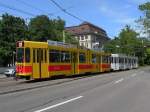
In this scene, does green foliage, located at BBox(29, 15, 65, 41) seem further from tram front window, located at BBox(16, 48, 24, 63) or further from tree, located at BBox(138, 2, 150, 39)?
tram front window, located at BBox(16, 48, 24, 63)

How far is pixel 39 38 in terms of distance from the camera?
87562mm

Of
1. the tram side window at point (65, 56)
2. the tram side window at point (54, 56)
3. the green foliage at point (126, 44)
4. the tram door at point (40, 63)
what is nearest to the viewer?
the tram door at point (40, 63)

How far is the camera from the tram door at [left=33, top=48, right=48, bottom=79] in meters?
32.5

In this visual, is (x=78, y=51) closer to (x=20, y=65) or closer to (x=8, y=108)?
(x=20, y=65)

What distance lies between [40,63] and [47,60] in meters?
1.00

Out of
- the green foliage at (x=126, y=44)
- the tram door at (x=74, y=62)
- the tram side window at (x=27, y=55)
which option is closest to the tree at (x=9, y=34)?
the tram door at (x=74, y=62)

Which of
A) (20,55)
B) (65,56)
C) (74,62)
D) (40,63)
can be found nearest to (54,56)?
(40,63)

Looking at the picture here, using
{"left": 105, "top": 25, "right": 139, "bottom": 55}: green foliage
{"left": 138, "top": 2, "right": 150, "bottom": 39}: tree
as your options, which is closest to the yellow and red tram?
{"left": 138, "top": 2, "right": 150, "bottom": 39}: tree

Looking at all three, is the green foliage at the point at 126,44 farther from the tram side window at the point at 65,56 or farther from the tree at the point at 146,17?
the tram side window at the point at 65,56

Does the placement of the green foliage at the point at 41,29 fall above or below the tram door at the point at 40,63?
above

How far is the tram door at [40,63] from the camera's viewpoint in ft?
107

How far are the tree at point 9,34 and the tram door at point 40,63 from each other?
130 feet

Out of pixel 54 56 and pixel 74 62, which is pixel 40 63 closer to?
pixel 54 56

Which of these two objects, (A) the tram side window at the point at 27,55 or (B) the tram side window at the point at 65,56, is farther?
(B) the tram side window at the point at 65,56
